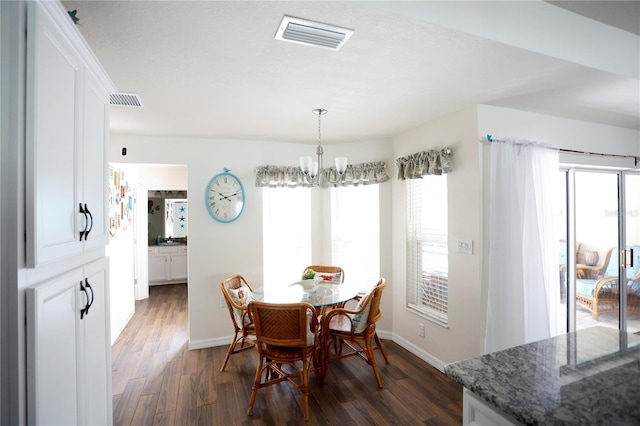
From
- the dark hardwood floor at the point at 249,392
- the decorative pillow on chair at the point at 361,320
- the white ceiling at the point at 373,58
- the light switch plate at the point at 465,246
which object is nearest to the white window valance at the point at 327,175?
the white ceiling at the point at 373,58

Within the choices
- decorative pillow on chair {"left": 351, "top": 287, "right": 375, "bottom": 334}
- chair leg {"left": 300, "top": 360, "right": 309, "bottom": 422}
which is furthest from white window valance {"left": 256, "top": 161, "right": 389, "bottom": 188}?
chair leg {"left": 300, "top": 360, "right": 309, "bottom": 422}

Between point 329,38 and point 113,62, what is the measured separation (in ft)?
4.33

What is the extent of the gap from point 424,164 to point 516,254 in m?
1.14

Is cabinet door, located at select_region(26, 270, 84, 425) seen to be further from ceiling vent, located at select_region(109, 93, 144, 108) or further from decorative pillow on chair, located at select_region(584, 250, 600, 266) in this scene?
decorative pillow on chair, located at select_region(584, 250, 600, 266)

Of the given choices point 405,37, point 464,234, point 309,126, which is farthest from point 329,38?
point 464,234

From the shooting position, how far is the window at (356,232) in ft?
12.8

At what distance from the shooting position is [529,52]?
177cm

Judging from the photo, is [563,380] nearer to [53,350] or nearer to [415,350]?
[53,350]

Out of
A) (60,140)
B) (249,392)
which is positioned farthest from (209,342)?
(60,140)

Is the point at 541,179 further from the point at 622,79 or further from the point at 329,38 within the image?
the point at 329,38

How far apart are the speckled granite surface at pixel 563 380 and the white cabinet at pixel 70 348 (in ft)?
4.22

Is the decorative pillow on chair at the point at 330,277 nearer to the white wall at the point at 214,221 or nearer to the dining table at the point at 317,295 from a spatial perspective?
the dining table at the point at 317,295

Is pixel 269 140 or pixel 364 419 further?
pixel 269 140

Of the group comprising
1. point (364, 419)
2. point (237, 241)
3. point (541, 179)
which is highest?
point (541, 179)
